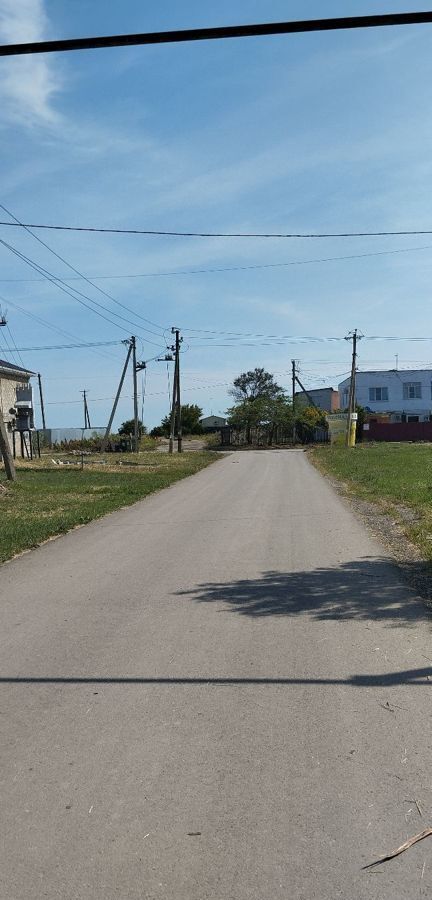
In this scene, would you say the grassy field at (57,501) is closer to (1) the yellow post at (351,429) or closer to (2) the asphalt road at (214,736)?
(2) the asphalt road at (214,736)

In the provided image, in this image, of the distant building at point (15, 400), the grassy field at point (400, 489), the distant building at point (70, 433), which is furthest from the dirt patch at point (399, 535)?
the distant building at point (70, 433)

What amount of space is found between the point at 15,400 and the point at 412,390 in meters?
50.5

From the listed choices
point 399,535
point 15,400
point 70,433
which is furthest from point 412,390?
point 399,535

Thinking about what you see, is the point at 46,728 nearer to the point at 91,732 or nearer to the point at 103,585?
the point at 91,732

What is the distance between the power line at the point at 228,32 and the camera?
254 inches

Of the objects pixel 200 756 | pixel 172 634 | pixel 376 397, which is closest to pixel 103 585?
pixel 172 634

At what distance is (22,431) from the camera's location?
5206 centimetres

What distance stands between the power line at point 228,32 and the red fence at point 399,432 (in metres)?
70.6

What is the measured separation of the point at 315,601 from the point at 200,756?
13.1ft

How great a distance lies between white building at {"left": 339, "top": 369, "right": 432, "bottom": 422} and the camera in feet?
287

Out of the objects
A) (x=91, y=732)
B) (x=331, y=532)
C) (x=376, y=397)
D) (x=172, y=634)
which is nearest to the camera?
(x=91, y=732)

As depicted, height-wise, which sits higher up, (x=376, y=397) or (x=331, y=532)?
(x=376, y=397)

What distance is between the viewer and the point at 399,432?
249ft

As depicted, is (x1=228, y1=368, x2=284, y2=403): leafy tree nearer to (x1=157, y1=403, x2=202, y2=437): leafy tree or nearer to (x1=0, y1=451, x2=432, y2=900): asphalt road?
(x1=157, y1=403, x2=202, y2=437): leafy tree
